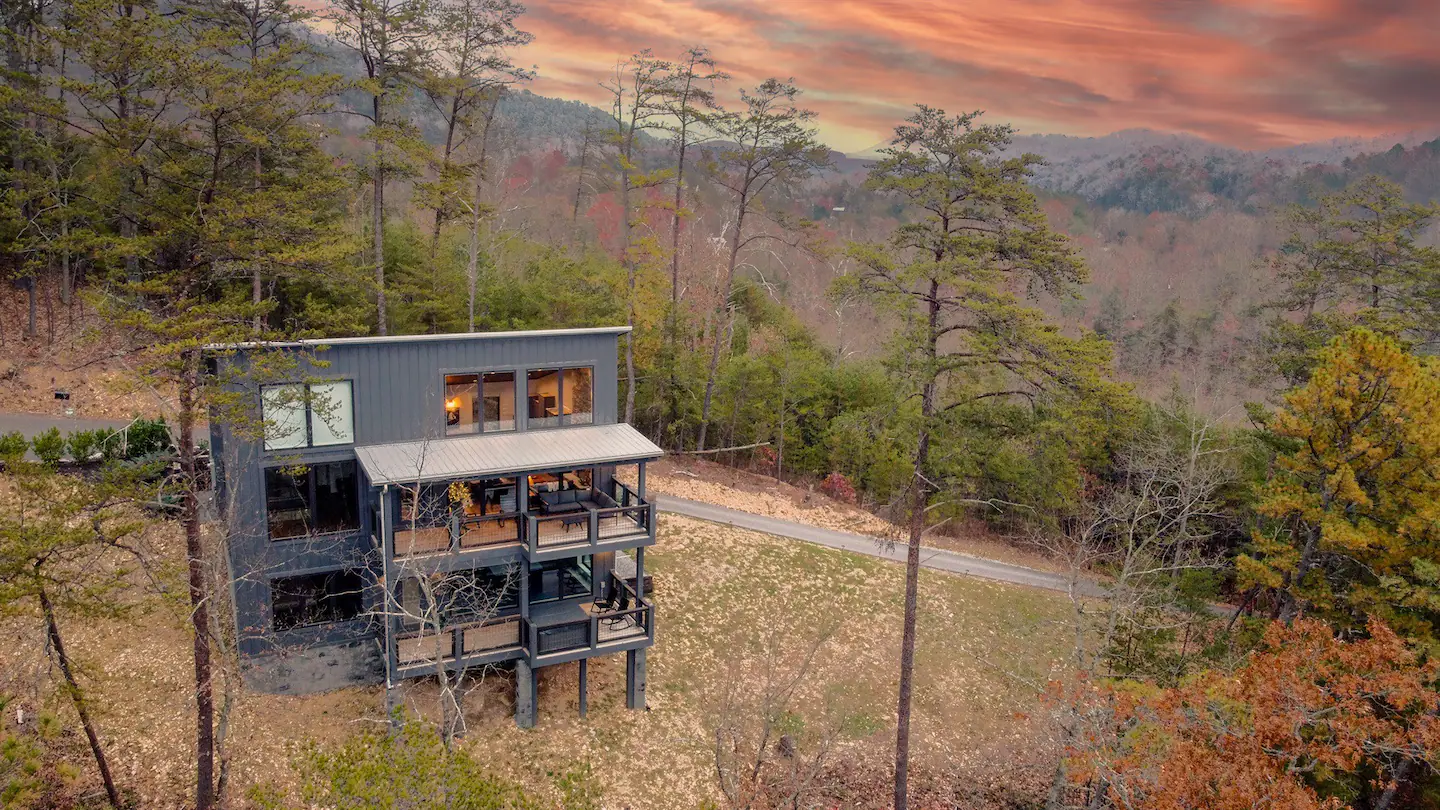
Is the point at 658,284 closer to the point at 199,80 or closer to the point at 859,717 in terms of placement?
the point at 859,717

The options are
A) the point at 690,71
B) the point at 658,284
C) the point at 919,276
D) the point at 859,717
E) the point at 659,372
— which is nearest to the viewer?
the point at 919,276

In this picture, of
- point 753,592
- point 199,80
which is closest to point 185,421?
point 199,80

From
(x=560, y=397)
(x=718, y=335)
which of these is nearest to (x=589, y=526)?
(x=560, y=397)

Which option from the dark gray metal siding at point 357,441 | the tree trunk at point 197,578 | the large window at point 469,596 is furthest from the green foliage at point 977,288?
the tree trunk at point 197,578

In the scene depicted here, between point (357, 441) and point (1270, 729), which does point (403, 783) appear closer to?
point (357, 441)

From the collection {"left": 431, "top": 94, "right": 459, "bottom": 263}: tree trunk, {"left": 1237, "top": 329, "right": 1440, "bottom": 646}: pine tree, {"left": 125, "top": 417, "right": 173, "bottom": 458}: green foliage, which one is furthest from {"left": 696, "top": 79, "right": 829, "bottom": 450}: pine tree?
{"left": 125, "top": 417, "right": 173, "bottom": 458}: green foliage
